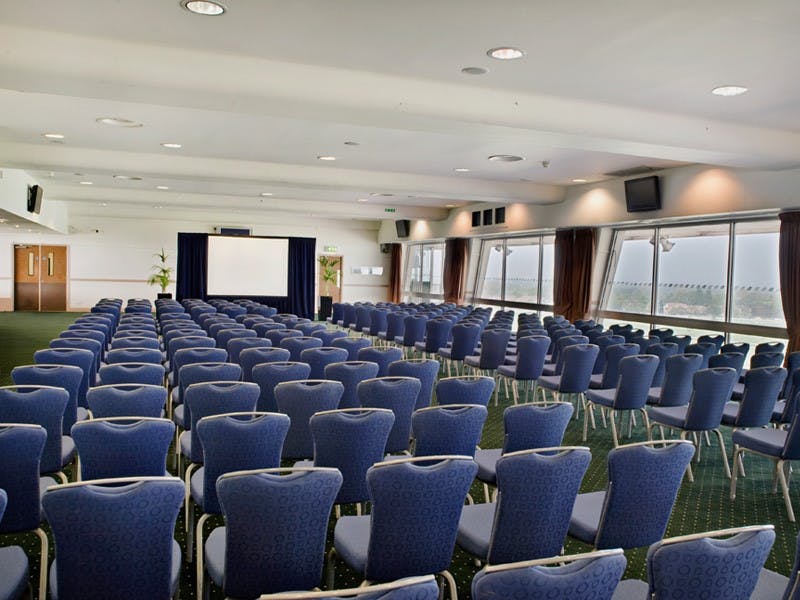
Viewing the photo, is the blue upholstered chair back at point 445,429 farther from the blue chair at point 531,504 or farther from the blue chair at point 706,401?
the blue chair at point 706,401

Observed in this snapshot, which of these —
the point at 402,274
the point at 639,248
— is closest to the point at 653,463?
the point at 639,248

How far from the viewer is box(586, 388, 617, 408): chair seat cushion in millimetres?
6723

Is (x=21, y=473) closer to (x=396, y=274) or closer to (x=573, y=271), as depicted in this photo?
(x=573, y=271)

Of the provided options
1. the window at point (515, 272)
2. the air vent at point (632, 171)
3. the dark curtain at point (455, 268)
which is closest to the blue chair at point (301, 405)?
the air vent at point (632, 171)

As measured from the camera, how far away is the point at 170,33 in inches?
211

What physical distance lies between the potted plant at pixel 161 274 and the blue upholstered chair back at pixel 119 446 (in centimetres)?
2061

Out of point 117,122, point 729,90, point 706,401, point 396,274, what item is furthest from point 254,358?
point 396,274

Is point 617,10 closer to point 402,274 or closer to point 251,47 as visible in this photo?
point 251,47

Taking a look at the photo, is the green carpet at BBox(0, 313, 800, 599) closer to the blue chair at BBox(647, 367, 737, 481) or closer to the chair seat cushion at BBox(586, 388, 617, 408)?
the blue chair at BBox(647, 367, 737, 481)

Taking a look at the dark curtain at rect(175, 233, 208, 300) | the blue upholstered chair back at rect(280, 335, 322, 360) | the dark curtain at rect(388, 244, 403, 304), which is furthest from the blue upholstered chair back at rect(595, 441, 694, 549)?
the dark curtain at rect(388, 244, 403, 304)

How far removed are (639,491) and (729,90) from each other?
495 cm

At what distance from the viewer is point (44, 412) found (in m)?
4.13

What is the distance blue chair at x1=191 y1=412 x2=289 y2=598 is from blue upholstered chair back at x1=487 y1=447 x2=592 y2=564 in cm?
130

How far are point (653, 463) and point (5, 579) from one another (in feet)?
9.30
